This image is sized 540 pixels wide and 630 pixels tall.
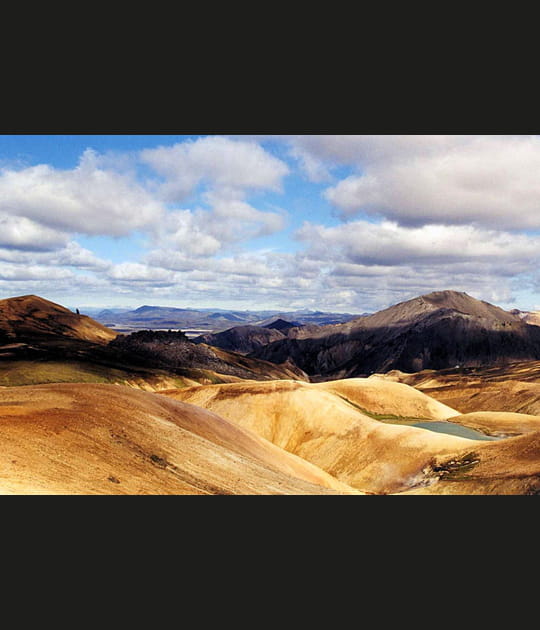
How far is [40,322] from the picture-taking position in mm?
172125

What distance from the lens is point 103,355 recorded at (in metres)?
127

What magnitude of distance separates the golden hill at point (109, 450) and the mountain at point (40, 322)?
121334 millimetres

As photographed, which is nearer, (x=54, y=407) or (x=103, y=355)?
(x=54, y=407)

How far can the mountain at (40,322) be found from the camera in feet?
484

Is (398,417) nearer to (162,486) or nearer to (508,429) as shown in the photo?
(508,429)

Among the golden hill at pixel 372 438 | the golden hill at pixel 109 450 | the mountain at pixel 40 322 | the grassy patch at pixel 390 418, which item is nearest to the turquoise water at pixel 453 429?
the grassy patch at pixel 390 418

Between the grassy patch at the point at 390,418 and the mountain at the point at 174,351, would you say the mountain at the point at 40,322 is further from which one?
the grassy patch at the point at 390,418

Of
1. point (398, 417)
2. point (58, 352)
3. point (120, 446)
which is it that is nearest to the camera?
point (120, 446)

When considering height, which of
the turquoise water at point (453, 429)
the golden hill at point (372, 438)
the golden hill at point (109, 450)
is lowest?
the turquoise water at point (453, 429)

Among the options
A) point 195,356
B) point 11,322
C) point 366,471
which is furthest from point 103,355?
point 366,471

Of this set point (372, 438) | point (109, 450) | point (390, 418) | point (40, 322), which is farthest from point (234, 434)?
point (40, 322)

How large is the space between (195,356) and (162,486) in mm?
144871

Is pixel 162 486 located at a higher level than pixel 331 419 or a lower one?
higher

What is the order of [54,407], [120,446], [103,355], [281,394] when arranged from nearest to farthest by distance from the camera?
[120,446] → [54,407] → [281,394] → [103,355]
